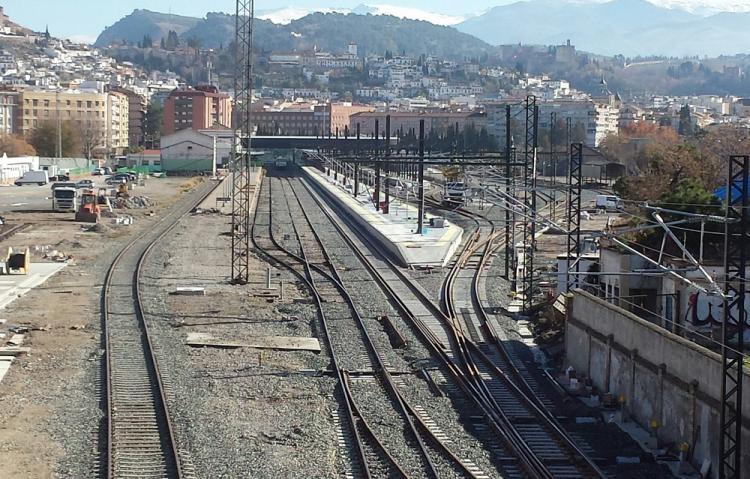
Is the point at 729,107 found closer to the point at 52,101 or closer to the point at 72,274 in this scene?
the point at 52,101

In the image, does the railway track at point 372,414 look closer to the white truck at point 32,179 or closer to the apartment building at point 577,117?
the white truck at point 32,179

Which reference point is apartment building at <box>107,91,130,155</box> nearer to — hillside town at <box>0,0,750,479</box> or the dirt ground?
hillside town at <box>0,0,750,479</box>

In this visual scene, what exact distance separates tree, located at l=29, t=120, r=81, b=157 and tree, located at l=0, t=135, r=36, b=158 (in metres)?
3.14

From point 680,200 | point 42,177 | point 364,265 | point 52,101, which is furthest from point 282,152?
point 680,200

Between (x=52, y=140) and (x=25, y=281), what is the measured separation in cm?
6344

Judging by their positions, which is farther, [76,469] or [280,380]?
[280,380]

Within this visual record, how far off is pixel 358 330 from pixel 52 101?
301 feet

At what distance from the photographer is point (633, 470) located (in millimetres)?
10648

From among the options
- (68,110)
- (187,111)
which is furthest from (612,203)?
(187,111)

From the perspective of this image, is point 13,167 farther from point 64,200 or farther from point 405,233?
point 405,233

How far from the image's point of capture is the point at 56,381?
13.5m

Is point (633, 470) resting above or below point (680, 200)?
below

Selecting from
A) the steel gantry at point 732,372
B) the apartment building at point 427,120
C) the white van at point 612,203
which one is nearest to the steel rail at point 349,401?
the steel gantry at point 732,372

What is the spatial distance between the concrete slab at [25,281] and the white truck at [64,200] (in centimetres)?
1716
